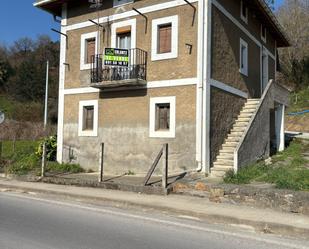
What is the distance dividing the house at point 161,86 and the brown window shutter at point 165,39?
0.12 ft

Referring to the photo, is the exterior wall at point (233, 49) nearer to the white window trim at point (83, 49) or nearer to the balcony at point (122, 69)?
the balcony at point (122, 69)

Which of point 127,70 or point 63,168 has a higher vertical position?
point 127,70

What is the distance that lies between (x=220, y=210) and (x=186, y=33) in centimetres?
771

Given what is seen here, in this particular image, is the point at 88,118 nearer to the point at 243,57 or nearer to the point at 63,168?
the point at 63,168

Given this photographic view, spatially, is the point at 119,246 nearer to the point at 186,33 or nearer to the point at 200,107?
the point at 200,107

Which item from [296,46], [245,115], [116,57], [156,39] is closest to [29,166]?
[116,57]

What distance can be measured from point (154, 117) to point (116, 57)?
2.70 metres

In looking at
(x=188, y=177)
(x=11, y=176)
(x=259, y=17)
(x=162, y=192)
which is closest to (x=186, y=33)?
(x=188, y=177)

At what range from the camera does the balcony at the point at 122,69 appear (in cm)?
1567

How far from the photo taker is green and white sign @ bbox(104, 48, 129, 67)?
15602mm

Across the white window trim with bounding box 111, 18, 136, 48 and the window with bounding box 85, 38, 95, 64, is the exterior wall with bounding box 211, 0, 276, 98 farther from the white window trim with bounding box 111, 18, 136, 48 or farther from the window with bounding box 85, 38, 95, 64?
the window with bounding box 85, 38, 95, 64

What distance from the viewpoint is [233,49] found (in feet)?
56.9

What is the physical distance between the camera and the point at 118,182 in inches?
518

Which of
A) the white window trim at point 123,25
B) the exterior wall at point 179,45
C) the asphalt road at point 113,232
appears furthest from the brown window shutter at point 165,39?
the asphalt road at point 113,232
